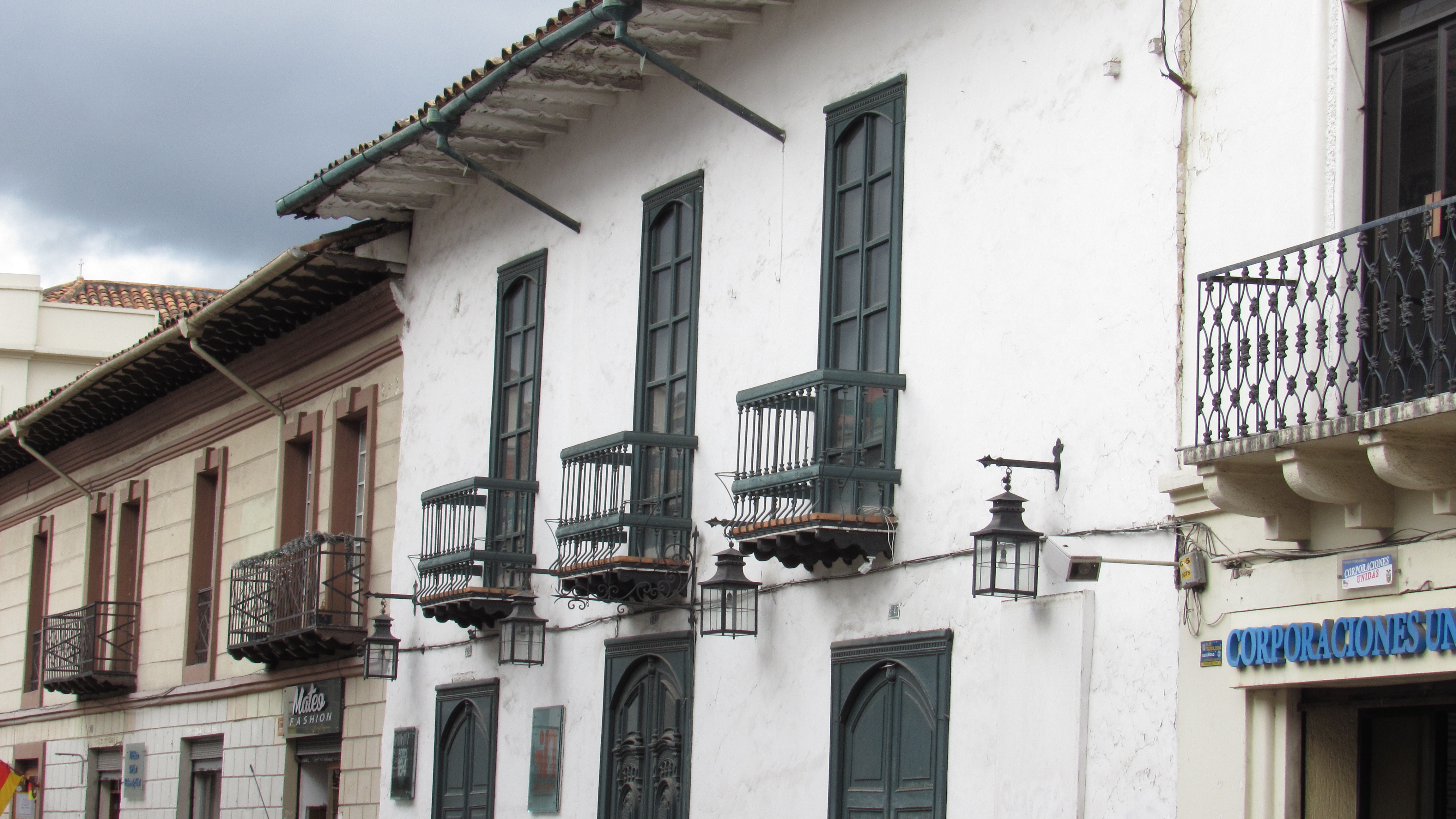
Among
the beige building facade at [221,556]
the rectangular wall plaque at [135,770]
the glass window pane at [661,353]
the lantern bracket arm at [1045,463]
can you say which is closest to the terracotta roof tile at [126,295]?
the beige building facade at [221,556]

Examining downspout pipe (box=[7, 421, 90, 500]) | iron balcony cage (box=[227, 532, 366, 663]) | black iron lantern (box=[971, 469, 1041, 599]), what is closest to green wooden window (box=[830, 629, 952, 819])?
black iron lantern (box=[971, 469, 1041, 599])

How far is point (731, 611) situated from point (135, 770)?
1170 centimetres

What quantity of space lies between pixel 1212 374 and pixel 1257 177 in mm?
869

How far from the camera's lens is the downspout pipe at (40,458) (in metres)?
23.1

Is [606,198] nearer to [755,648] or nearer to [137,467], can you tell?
[755,648]

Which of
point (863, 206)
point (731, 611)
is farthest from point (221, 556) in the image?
point (863, 206)

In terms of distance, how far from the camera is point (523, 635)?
44.8 ft

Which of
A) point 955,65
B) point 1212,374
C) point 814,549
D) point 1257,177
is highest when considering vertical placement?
point 955,65

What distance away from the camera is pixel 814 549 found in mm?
10375

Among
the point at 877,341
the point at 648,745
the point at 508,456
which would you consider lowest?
the point at 648,745

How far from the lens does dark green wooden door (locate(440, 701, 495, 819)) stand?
47.1 feet

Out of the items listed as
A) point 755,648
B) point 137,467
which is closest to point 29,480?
point 137,467

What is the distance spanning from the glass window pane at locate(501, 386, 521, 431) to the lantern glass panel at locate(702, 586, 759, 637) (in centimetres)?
327

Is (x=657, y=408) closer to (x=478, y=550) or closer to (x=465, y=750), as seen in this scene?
(x=478, y=550)
